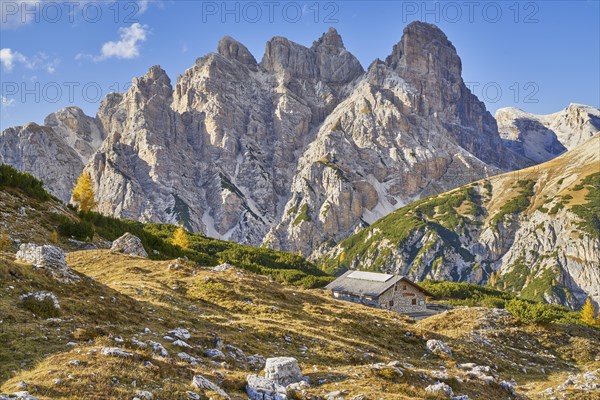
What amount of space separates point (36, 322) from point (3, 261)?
220 inches

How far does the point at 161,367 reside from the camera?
15.8 m

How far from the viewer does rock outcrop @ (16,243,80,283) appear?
2331 cm

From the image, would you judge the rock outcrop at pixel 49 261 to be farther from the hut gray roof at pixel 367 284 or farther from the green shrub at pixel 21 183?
the hut gray roof at pixel 367 284

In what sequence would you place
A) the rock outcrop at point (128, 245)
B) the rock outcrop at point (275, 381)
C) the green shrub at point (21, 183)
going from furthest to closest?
1. the green shrub at point (21, 183)
2. the rock outcrop at point (128, 245)
3. the rock outcrop at point (275, 381)

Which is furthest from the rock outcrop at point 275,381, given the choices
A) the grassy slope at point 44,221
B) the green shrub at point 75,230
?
the green shrub at point 75,230

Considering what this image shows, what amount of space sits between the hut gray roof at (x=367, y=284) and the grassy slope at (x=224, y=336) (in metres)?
23.9

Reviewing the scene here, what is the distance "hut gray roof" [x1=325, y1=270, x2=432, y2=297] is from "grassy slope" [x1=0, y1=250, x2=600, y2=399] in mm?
23857

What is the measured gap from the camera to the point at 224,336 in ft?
78.8

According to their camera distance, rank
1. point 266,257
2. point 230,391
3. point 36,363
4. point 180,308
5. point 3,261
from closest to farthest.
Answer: point 36,363, point 230,391, point 3,261, point 180,308, point 266,257

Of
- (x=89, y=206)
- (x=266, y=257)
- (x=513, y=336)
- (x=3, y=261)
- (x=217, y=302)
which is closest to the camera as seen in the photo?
(x=3, y=261)

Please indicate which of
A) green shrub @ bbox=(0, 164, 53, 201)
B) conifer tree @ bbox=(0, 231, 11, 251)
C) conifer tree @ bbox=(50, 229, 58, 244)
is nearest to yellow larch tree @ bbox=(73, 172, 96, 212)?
green shrub @ bbox=(0, 164, 53, 201)

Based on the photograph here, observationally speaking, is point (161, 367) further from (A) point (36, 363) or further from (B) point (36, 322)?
(B) point (36, 322)

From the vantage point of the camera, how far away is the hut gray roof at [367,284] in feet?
238

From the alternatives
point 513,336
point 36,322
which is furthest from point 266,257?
point 36,322
